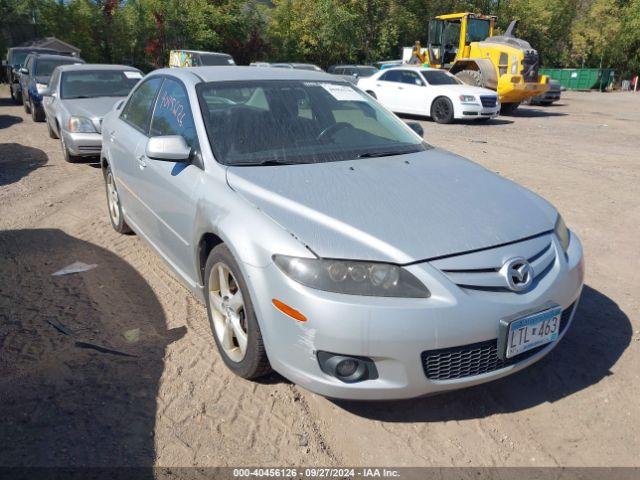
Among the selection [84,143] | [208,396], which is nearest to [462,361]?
[208,396]

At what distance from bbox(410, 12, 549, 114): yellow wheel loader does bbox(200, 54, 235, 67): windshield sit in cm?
720

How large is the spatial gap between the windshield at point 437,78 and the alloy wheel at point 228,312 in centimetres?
1360

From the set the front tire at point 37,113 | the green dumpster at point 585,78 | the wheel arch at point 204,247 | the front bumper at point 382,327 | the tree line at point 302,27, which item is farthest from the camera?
the green dumpster at point 585,78

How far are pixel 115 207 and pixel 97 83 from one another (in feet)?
16.3

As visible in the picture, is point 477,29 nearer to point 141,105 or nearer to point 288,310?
point 141,105

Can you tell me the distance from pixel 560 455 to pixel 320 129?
2347 millimetres

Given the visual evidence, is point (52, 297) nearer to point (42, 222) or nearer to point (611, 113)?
point (42, 222)

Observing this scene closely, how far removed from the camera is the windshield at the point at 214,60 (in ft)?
62.4

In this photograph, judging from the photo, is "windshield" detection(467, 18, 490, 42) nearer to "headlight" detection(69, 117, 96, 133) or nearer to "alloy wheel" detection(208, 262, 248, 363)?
"headlight" detection(69, 117, 96, 133)

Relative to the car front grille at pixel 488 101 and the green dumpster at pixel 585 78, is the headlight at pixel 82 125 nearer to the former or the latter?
the car front grille at pixel 488 101

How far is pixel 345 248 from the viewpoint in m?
2.39

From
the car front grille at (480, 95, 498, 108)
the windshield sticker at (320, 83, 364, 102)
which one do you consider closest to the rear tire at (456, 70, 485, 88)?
the car front grille at (480, 95, 498, 108)

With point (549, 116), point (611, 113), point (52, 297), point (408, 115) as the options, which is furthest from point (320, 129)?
point (611, 113)

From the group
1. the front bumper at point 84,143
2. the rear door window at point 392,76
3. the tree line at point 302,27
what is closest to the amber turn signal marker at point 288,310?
the front bumper at point 84,143
